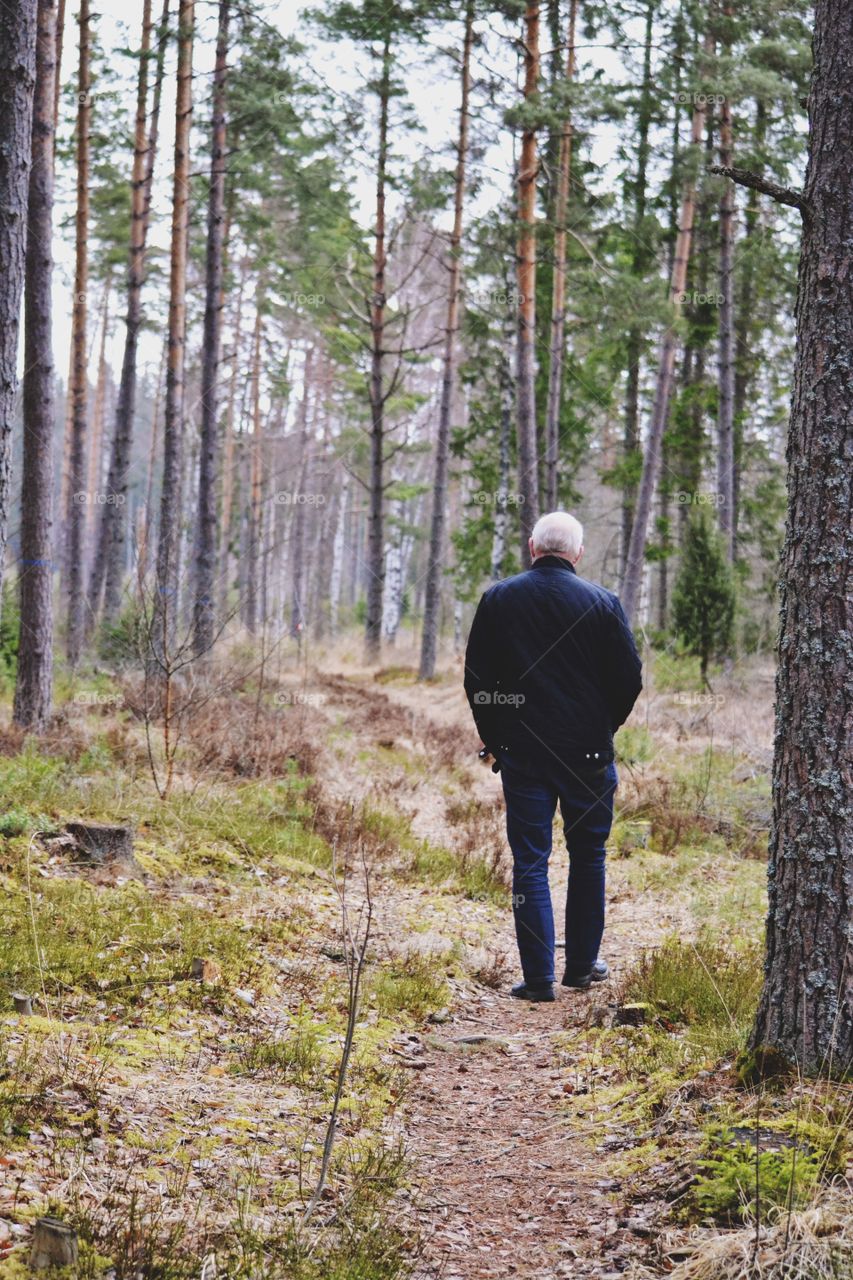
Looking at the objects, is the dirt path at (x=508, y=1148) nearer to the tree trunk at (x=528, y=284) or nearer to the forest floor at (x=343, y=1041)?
the forest floor at (x=343, y=1041)

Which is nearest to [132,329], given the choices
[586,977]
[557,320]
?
[557,320]

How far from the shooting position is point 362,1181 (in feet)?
9.86

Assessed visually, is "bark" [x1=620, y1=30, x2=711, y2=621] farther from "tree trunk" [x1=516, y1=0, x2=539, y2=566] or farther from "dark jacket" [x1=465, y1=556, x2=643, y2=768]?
"dark jacket" [x1=465, y1=556, x2=643, y2=768]

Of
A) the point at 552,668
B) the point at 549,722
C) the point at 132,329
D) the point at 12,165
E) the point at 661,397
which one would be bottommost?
the point at 549,722

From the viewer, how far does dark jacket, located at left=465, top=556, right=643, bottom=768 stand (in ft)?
17.1

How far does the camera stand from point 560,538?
5.40 metres

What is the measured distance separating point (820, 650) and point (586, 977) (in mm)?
2750

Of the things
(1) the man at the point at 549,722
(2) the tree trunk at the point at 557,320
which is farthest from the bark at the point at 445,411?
(1) the man at the point at 549,722

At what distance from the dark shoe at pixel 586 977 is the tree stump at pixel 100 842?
2620 millimetres
